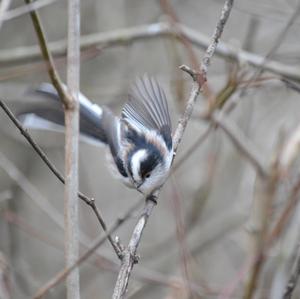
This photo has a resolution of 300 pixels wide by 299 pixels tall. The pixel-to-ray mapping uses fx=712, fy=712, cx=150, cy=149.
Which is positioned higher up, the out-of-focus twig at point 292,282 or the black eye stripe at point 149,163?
the black eye stripe at point 149,163

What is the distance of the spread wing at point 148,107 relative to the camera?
228cm

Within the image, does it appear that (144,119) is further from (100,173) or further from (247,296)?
(100,173)

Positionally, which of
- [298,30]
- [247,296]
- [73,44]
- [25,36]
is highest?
[25,36]

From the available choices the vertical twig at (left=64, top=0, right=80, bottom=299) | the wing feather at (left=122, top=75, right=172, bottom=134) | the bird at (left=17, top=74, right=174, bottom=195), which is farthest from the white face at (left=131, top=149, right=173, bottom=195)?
the vertical twig at (left=64, top=0, right=80, bottom=299)

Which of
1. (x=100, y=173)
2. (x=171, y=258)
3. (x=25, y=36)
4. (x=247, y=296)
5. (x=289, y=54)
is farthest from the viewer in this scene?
(x=100, y=173)

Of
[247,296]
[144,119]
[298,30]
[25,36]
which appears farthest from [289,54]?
[247,296]

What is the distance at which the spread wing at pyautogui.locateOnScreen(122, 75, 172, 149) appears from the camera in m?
2.28

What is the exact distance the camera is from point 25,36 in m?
5.38

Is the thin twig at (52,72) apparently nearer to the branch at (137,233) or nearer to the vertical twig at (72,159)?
the vertical twig at (72,159)

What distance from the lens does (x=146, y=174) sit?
2252 millimetres

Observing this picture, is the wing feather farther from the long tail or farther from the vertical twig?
the vertical twig

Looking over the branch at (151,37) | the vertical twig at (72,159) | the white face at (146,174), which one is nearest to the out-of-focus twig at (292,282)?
the vertical twig at (72,159)

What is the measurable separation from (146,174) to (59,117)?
0.40 m

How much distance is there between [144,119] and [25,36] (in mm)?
3218
